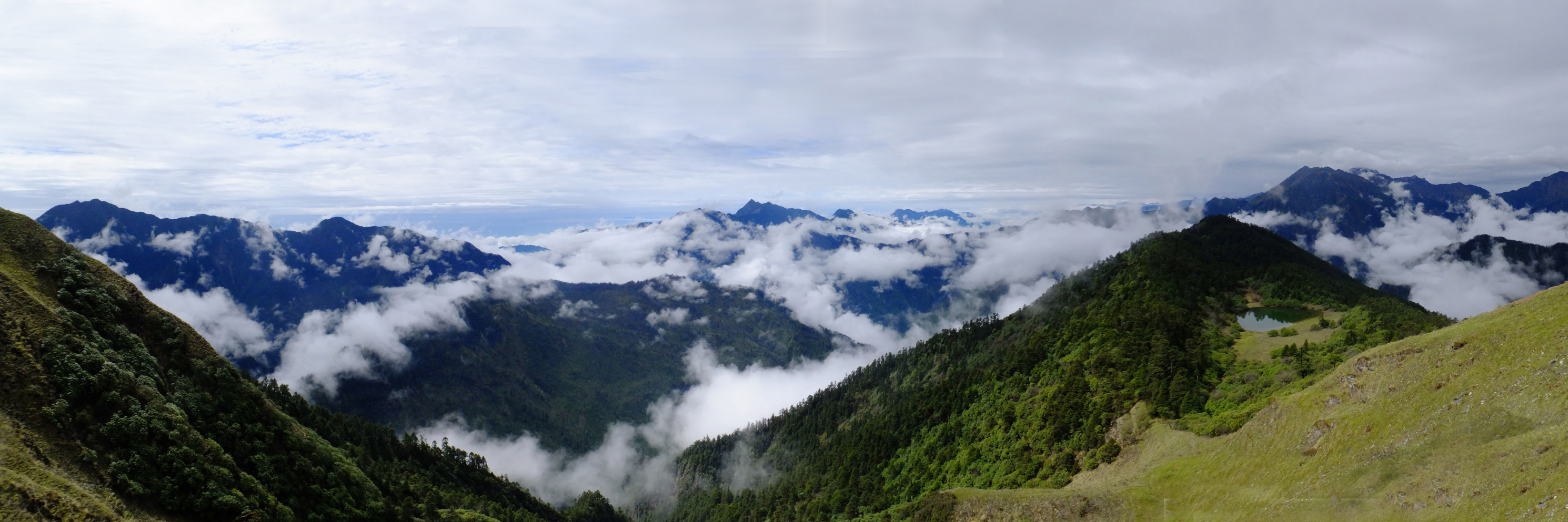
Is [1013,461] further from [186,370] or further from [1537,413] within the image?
[186,370]

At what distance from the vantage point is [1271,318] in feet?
398

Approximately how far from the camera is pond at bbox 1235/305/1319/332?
376 feet

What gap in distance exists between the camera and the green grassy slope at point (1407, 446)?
37.1 m

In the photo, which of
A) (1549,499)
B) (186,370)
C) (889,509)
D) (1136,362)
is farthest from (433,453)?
(1549,499)

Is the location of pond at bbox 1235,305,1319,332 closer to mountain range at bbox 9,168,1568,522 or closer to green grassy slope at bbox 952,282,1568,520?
mountain range at bbox 9,168,1568,522

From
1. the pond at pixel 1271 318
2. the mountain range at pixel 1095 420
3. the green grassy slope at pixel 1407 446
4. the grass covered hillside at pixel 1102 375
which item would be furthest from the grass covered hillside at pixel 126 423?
the pond at pixel 1271 318

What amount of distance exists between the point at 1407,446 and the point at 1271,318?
93.6 m

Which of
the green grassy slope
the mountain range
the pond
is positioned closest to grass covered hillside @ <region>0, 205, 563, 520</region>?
the mountain range

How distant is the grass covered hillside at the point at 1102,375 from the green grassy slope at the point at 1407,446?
1232cm

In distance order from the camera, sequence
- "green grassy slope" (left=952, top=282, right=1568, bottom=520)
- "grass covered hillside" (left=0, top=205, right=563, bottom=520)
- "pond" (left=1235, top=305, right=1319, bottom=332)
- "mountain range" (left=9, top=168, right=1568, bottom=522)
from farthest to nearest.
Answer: "pond" (left=1235, top=305, right=1319, bottom=332), "grass covered hillside" (left=0, top=205, right=563, bottom=520), "mountain range" (left=9, top=168, right=1568, bottom=522), "green grassy slope" (left=952, top=282, right=1568, bottom=520)

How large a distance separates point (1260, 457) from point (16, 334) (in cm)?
12463

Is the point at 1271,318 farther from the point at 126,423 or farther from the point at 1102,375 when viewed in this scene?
the point at 126,423

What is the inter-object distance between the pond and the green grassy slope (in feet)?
204

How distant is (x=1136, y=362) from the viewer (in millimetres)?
103312
